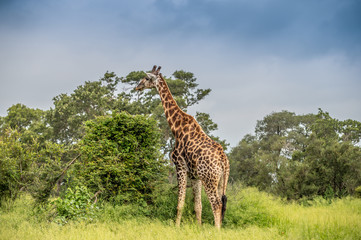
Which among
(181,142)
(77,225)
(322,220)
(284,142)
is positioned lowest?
(77,225)

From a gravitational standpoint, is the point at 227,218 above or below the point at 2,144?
below

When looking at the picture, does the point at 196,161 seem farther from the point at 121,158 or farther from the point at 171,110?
the point at 121,158

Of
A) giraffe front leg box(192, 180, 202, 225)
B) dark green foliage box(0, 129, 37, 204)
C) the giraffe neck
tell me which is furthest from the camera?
dark green foliage box(0, 129, 37, 204)

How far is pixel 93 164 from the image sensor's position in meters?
9.55

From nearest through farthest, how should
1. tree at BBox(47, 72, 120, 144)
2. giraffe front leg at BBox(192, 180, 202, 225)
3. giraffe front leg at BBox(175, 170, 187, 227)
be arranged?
giraffe front leg at BBox(175, 170, 187, 227)
giraffe front leg at BBox(192, 180, 202, 225)
tree at BBox(47, 72, 120, 144)

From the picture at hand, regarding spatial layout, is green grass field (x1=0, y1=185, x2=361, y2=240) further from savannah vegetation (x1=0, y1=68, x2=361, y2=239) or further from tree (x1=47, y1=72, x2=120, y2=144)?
tree (x1=47, y1=72, x2=120, y2=144)

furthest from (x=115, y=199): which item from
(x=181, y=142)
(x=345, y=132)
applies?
(x=345, y=132)

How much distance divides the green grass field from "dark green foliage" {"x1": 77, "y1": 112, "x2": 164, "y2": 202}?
82 cm

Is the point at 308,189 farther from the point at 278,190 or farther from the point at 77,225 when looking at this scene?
the point at 77,225

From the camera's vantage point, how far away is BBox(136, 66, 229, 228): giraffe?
26.0 ft

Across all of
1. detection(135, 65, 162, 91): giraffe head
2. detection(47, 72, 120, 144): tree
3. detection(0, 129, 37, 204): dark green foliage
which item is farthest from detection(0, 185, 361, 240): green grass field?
detection(47, 72, 120, 144): tree

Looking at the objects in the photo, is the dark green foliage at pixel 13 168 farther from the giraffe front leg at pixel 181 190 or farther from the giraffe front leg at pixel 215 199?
the giraffe front leg at pixel 215 199

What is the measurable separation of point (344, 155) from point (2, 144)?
1735cm

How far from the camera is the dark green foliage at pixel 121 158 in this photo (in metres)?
9.48
